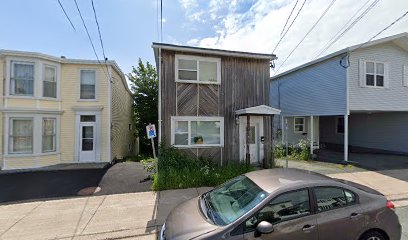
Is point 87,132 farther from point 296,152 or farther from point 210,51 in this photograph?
point 296,152

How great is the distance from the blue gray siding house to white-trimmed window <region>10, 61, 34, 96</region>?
1358 cm

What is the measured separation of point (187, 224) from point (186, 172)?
498 centimetres

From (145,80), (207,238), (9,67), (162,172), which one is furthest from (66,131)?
(207,238)

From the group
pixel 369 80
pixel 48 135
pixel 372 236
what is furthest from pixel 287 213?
pixel 48 135

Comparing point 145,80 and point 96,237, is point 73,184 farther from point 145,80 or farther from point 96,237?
point 145,80

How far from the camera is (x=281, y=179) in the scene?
3.51 metres

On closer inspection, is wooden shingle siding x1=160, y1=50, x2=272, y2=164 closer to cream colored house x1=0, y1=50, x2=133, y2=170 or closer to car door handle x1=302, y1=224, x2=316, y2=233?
cream colored house x1=0, y1=50, x2=133, y2=170

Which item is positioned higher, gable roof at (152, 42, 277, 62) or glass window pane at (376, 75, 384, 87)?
gable roof at (152, 42, 277, 62)

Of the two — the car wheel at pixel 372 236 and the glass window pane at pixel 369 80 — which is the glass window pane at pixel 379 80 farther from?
the car wheel at pixel 372 236

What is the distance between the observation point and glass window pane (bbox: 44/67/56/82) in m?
11.8

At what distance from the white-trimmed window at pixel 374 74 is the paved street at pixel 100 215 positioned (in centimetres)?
701

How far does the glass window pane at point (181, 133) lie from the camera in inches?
375

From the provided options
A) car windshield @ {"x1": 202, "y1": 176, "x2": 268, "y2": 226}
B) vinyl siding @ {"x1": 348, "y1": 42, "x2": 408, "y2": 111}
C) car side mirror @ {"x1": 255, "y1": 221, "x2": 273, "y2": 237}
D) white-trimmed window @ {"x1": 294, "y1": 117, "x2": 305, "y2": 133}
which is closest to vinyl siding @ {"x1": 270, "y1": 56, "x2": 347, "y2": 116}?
vinyl siding @ {"x1": 348, "y1": 42, "x2": 408, "y2": 111}

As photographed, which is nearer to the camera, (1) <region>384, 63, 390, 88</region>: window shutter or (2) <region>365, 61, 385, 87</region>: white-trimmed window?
(2) <region>365, 61, 385, 87</region>: white-trimmed window
